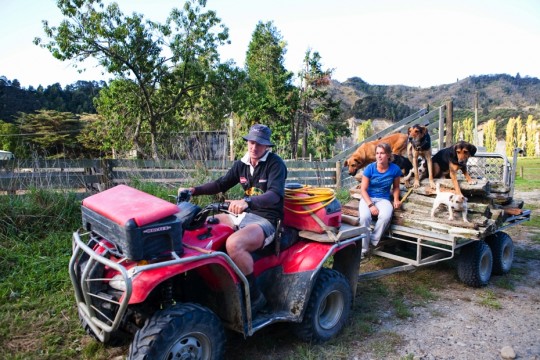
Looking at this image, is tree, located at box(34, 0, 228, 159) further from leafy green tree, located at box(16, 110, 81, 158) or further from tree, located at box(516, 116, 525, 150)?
tree, located at box(516, 116, 525, 150)

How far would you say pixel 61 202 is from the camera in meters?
5.81

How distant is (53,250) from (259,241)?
357cm

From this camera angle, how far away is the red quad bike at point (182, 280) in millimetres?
2256

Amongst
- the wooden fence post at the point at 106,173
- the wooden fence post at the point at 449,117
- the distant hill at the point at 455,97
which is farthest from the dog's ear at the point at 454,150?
the distant hill at the point at 455,97

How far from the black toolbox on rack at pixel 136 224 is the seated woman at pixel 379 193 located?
3008 mm

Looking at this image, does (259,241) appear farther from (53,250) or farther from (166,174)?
(166,174)

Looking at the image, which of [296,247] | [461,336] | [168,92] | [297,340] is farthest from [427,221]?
[168,92]

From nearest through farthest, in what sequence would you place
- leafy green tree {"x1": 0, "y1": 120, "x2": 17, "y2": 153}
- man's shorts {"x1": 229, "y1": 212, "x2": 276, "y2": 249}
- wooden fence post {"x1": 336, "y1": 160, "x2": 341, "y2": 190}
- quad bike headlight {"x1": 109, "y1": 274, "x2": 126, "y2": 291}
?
quad bike headlight {"x1": 109, "y1": 274, "x2": 126, "y2": 291}, man's shorts {"x1": 229, "y1": 212, "x2": 276, "y2": 249}, wooden fence post {"x1": 336, "y1": 160, "x2": 341, "y2": 190}, leafy green tree {"x1": 0, "y1": 120, "x2": 17, "y2": 153}

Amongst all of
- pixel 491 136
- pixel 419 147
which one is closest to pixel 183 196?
pixel 419 147

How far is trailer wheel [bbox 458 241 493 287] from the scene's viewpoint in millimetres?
4723

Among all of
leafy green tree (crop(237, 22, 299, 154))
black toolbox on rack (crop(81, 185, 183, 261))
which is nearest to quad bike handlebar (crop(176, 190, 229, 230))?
black toolbox on rack (crop(81, 185, 183, 261))

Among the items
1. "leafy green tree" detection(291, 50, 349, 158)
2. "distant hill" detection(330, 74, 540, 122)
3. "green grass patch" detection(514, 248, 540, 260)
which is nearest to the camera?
"green grass patch" detection(514, 248, 540, 260)

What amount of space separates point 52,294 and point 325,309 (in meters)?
3.04

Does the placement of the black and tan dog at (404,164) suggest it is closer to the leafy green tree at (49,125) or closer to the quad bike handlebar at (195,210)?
the quad bike handlebar at (195,210)
